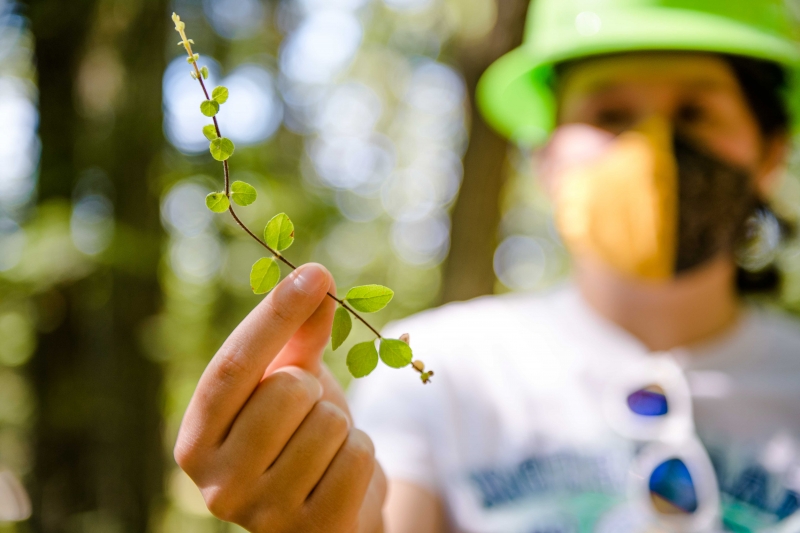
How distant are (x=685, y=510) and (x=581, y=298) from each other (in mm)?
773

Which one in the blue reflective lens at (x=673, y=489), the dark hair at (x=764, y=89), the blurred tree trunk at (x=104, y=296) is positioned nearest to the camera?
the blue reflective lens at (x=673, y=489)

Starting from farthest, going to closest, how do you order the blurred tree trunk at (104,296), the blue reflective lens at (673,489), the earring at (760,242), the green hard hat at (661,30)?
the blurred tree trunk at (104,296) → the earring at (760,242) → the green hard hat at (661,30) → the blue reflective lens at (673,489)

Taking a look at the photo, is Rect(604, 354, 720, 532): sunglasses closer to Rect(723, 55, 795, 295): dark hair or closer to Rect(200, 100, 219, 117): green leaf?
Rect(723, 55, 795, 295): dark hair

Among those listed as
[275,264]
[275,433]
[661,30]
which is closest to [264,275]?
[275,264]

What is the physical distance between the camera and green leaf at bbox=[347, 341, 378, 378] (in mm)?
764

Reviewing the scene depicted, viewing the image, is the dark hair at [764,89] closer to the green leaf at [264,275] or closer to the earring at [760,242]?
the earring at [760,242]

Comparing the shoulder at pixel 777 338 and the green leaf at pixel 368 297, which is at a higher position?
the green leaf at pixel 368 297

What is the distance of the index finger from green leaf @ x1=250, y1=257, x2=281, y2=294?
0.6 inches

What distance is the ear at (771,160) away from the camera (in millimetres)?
2061

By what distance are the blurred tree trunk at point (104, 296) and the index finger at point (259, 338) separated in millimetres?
2127

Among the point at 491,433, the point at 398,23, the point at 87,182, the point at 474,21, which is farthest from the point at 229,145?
the point at 398,23

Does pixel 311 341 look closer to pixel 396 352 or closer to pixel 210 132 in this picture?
pixel 396 352

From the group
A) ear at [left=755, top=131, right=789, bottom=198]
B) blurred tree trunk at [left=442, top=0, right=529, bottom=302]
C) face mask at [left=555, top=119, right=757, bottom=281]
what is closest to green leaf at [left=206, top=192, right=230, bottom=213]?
face mask at [left=555, top=119, right=757, bottom=281]

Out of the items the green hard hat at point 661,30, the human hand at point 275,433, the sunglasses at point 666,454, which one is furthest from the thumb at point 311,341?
the green hard hat at point 661,30
